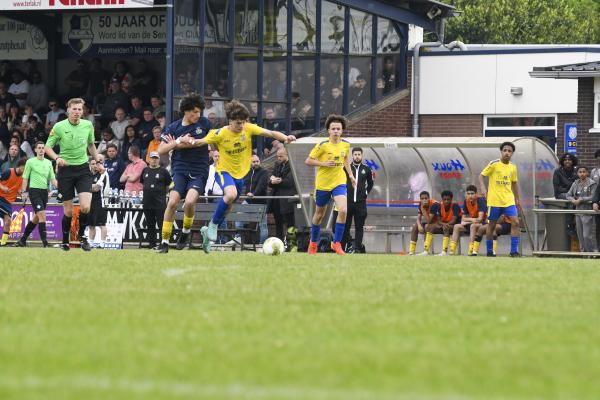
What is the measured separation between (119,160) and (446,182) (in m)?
6.62

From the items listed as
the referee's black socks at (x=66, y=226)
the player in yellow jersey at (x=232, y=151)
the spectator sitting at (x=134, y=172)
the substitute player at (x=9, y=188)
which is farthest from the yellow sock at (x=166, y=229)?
the substitute player at (x=9, y=188)

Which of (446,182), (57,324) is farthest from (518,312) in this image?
(446,182)

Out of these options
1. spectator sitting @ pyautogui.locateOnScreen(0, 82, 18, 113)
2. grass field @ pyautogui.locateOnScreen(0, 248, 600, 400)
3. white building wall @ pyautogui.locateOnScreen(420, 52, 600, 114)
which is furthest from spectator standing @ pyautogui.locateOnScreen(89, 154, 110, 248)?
grass field @ pyautogui.locateOnScreen(0, 248, 600, 400)

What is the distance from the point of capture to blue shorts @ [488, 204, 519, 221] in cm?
2323

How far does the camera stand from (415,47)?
34875mm

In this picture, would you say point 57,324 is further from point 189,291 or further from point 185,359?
point 189,291

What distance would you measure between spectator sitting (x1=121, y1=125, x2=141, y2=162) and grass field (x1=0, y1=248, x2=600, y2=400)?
16163 millimetres

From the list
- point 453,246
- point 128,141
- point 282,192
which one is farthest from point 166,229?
point 128,141

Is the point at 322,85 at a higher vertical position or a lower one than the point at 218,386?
higher

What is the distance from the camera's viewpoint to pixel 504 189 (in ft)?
75.7

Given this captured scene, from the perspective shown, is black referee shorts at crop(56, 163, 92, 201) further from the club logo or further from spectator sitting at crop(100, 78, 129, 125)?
the club logo

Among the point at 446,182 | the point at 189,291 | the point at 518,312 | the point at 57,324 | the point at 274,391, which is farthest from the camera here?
the point at 446,182

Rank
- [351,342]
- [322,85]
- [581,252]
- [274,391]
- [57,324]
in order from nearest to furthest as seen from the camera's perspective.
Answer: [274,391]
[351,342]
[57,324]
[581,252]
[322,85]

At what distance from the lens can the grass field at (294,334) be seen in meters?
6.44
